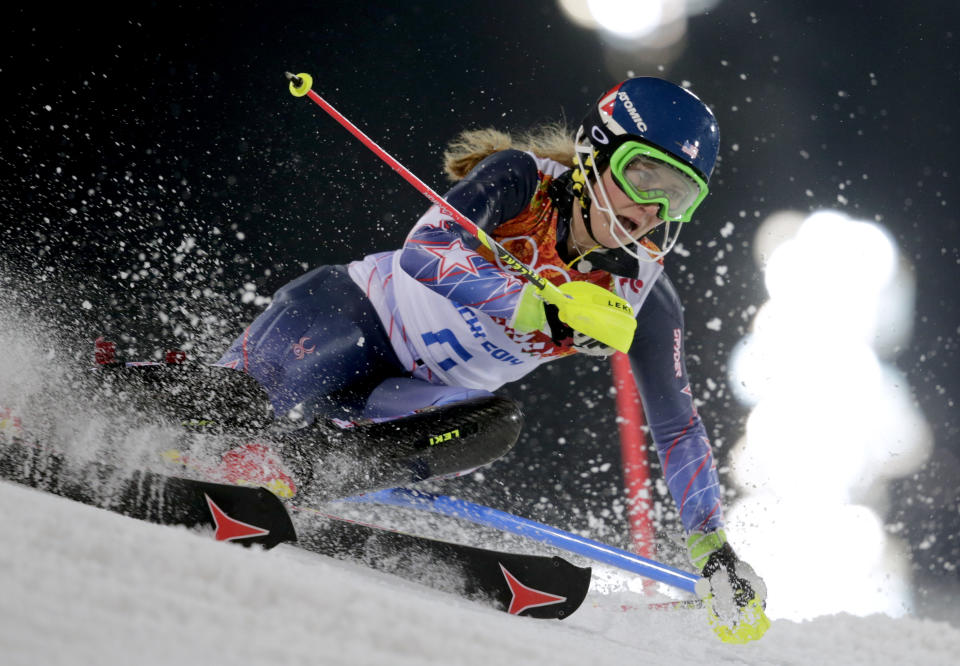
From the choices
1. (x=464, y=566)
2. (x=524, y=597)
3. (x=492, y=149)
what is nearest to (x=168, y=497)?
(x=464, y=566)

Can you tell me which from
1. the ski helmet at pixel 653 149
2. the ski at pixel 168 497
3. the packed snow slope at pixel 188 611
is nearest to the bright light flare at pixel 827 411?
the ski helmet at pixel 653 149

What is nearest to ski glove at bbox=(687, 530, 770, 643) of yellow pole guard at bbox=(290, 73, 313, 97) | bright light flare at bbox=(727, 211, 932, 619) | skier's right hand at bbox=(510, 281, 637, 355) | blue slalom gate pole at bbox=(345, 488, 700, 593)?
blue slalom gate pole at bbox=(345, 488, 700, 593)

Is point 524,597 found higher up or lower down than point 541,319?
lower down

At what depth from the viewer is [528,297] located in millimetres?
1653

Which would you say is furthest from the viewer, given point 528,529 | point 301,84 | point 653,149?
point 528,529

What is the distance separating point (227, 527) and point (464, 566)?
1.96ft

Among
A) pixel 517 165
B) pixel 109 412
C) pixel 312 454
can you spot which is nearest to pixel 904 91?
pixel 517 165

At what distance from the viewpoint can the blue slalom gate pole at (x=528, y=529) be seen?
211 cm

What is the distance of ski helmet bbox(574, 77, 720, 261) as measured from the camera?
5.77 ft

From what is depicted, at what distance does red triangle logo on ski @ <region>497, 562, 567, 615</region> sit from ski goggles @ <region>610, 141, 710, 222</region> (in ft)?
2.97

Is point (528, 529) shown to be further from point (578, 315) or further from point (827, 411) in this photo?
point (827, 411)

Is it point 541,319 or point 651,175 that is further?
point 651,175

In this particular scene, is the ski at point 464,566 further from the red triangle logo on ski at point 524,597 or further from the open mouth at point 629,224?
the open mouth at point 629,224

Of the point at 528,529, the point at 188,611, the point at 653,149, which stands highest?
the point at 653,149
